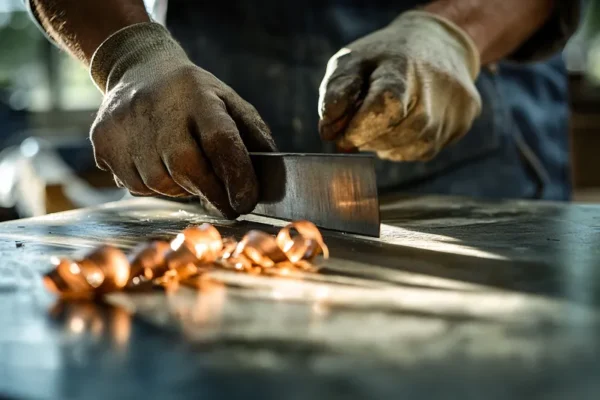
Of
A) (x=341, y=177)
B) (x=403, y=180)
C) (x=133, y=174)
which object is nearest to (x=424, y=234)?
(x=341, y=177)

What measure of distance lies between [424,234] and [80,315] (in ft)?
2.37

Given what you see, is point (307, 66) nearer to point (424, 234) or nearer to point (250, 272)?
point (424, 234)

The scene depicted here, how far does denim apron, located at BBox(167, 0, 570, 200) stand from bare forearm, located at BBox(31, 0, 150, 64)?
563 millimetres

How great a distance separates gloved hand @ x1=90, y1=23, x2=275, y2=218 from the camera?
135 cm

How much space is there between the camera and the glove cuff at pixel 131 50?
157cm

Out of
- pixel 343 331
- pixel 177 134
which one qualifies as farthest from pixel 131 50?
pixel 343 331

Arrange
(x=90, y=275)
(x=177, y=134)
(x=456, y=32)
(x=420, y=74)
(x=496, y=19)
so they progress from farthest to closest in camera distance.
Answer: (x=496, y=19) < (x=456, y=32) < (x=420, y=74) < (x=177, y=134) < (x=90, y=275)

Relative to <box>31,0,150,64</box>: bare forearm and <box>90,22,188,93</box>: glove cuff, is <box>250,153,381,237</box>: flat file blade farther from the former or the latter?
<box>31,0,150,64</box>: bare forearm

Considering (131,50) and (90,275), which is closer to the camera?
(90,275)

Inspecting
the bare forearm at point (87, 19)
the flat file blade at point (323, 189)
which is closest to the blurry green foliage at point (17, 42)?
the bare forearm at point (87, 19)

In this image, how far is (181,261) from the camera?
3.09ft

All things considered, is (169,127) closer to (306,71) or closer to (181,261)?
(181,261)

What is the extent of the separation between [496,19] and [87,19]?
1226 mm

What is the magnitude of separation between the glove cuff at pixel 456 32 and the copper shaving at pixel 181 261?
3.42 ft
